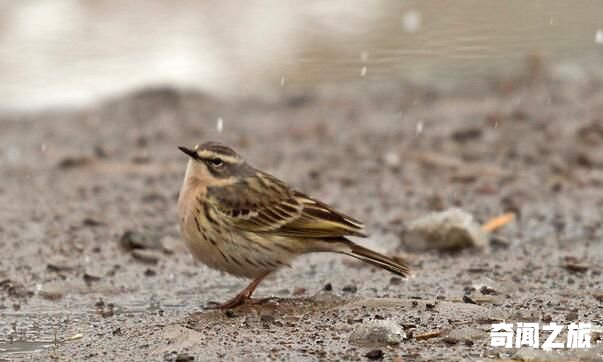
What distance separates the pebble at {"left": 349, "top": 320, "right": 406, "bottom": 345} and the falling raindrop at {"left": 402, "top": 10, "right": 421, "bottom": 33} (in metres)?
12.2

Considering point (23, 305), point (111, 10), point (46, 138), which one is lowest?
point (23, 305)

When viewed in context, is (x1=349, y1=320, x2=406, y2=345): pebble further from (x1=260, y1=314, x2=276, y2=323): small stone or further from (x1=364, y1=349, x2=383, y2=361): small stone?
(x1=260, y1=314, x2=276, y2=323): small stone

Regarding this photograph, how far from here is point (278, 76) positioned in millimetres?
17766

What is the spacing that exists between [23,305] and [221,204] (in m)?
1.72

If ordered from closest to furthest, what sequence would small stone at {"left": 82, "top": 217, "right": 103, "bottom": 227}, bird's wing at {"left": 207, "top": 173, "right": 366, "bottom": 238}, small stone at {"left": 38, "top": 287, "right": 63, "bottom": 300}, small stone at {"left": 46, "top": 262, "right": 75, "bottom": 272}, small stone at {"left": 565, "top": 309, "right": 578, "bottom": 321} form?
1. small stone at {"left": 565, "top": 309, "right": 578, "bottom": 321}
2. bird's wing at {"left": 207, "top": 173, "right": 366, "bottom": 238}
3. small stone at {"left": 38, "top": 287, "right": 63, "bottom": 300}
4. small stone at {"left": 46, "top": 262, "right": 75, "bottom": 272}
5. small stone at {"left": 82, "top": 217, "right": 103, "bottom": 227}

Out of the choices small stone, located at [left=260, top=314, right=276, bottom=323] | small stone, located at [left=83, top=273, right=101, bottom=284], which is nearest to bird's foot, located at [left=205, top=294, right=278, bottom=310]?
small stone, located at [left=260, top=314, right=276, bottom=323]

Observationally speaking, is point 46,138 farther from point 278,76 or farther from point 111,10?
point 111,10

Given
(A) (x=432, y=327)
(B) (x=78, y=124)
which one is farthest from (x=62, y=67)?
(A) (x=432, y=327)

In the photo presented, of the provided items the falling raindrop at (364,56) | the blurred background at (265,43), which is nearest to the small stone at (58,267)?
the blurred background at (265,43)

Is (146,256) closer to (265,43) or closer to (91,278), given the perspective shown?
(91,278)

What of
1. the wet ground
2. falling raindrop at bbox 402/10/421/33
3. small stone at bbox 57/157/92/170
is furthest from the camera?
falling raindrop at bbox 402/10/421/33

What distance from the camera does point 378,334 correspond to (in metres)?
7.80

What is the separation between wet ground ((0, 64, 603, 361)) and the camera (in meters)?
8.31

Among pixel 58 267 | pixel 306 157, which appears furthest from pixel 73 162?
pixel 58 267
